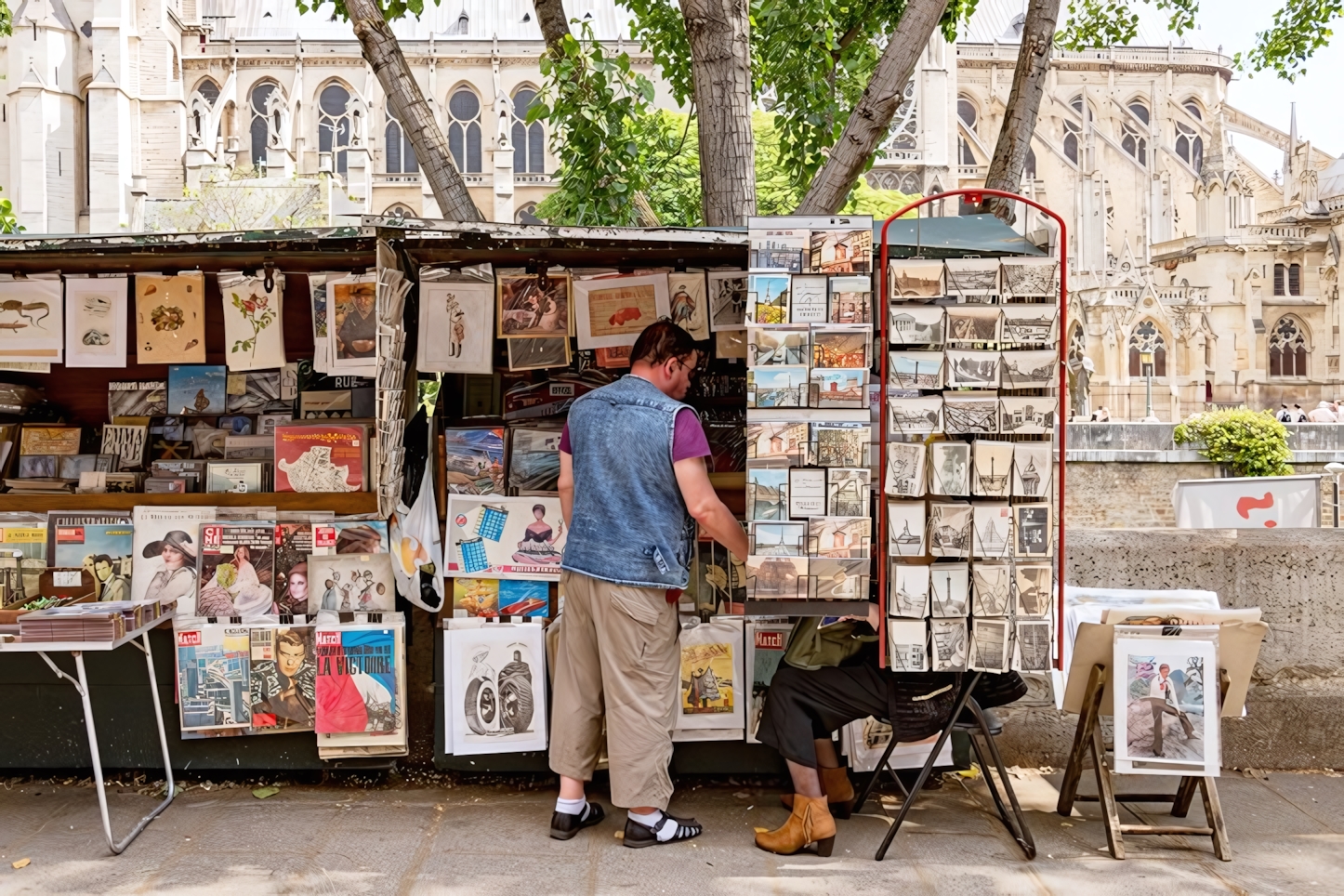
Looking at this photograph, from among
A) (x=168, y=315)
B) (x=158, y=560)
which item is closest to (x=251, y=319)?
(x=168, y=315)

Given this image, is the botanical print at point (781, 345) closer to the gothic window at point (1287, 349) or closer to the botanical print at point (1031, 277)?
the botanical print at point (1031, 277)

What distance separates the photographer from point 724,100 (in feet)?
18.9

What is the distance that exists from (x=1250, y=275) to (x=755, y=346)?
176ft

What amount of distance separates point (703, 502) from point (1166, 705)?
70.5 inches

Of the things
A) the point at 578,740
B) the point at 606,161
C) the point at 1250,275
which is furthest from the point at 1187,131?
the point at 578,740

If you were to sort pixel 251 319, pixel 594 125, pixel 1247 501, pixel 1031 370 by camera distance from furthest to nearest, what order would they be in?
pixel 1247 501 < pixel 594 125 < pixel 251 319 < pixel 1031 370

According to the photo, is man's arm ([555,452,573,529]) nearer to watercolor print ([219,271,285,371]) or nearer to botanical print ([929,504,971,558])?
botanical print ([929,504,971,558])

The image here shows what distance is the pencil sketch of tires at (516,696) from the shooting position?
4441mm

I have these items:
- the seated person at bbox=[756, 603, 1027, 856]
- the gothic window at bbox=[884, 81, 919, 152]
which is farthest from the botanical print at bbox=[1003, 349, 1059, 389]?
the gothic window at bbox=[884, 81, 919, 152]

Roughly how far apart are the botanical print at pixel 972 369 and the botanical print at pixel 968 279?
8.6 inches

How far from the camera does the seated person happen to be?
3.78 m

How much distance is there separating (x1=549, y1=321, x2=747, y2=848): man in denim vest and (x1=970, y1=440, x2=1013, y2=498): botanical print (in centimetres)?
82

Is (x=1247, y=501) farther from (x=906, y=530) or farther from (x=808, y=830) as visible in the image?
(x=808, y=830)

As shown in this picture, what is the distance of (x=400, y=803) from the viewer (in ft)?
14.3
